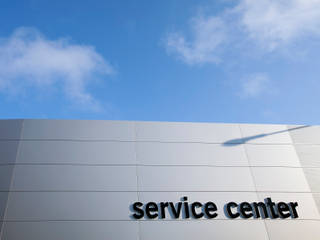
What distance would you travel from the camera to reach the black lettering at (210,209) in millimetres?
7699

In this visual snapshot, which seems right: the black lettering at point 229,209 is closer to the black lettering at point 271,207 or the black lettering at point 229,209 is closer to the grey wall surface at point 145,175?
the grey wall surface at point 145,175

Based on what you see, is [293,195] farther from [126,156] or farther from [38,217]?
[38,217]

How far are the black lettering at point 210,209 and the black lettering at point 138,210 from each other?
1820mm

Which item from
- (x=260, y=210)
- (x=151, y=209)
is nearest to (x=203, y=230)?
(x=151, y=209)

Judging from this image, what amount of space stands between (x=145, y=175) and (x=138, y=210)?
104cm

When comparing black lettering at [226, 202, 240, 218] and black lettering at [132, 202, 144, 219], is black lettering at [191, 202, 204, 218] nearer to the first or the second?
black lettering at [226, 202, 240, 218]

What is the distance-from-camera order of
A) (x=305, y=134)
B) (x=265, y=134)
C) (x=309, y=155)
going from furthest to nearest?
(x=305, y=134) → (x=265, y=134) → (x=309, y=155)

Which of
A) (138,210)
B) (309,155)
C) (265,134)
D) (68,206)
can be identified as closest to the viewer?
(68,206)

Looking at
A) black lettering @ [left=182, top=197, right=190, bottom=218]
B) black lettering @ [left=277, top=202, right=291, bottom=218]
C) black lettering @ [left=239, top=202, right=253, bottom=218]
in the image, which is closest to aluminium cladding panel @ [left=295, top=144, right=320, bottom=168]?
black lettering @ [left=277, top=202, right=291, bottom=218]

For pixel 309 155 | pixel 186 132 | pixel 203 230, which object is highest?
pixel 186 132

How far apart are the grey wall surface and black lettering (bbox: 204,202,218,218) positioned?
140 millimetres

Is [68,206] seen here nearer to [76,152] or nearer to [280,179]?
[76,152]

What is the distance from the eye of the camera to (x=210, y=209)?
7777mm

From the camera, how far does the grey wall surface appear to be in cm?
732
